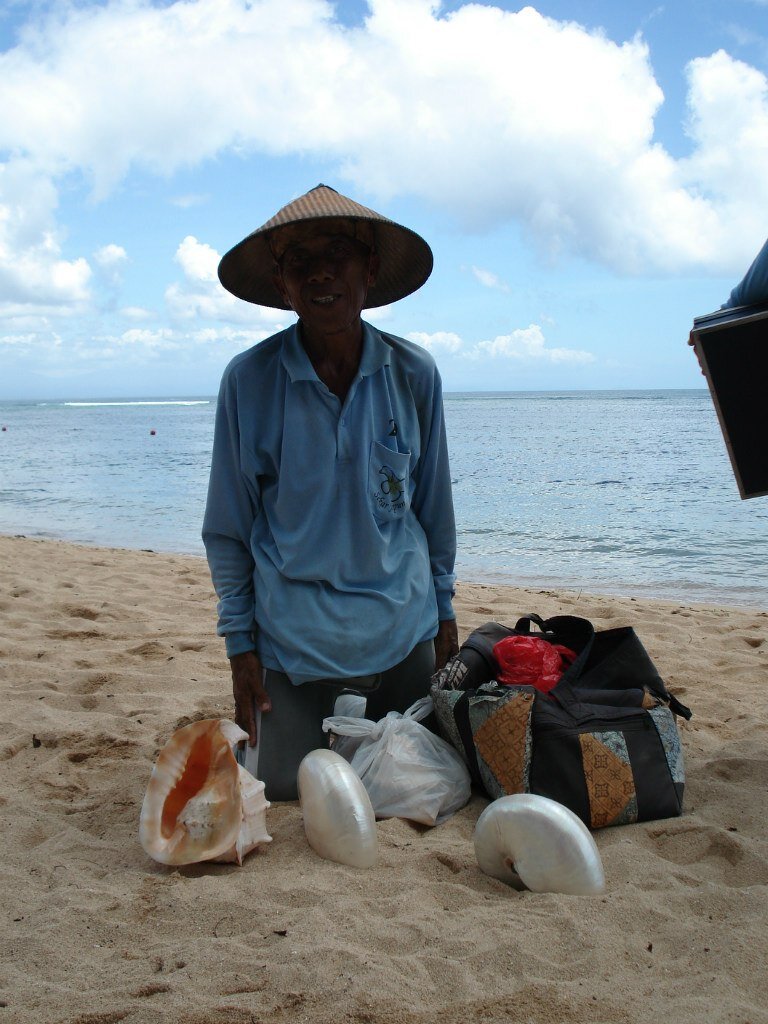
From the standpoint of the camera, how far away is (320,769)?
242 cm

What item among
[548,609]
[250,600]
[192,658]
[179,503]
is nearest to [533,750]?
[250,600]

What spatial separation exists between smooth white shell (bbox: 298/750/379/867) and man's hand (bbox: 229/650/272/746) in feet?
A: 1.48

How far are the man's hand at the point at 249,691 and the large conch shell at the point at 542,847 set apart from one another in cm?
95

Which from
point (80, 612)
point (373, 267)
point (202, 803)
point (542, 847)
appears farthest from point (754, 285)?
point (80, 612)

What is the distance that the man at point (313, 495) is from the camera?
2.75m

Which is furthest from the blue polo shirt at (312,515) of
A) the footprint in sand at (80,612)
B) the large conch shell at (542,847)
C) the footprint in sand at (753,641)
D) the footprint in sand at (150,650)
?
the footprint in sand at (80,612)

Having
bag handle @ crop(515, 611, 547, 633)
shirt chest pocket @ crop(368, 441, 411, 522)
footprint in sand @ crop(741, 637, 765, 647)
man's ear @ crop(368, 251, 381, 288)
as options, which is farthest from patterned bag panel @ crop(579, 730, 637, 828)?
footprint in sand @ crop(741, 637, 765, 647)

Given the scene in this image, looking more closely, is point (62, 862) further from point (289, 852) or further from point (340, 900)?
point (340, 900)

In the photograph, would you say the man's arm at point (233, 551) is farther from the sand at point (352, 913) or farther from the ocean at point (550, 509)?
the ocean at point (550, 509)

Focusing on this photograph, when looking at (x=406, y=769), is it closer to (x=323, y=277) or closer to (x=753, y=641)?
Result: (x=323, y=277)

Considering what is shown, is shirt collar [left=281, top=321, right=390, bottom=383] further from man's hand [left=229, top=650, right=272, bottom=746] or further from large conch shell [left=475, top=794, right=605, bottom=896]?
large conch shell [left=475, top=794, right=605, bottom=896]

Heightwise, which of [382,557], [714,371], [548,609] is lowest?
[548,609]

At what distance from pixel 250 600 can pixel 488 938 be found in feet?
4.56

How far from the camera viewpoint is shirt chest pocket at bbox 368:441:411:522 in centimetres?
282
